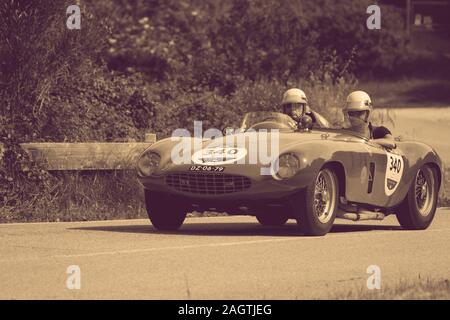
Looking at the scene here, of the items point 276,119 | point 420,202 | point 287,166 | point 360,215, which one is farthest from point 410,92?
point 287,166

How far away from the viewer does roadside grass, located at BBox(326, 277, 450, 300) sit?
31.0 feet

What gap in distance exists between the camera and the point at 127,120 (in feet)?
73.9

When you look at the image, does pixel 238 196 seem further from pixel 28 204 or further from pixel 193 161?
pixel 28 204

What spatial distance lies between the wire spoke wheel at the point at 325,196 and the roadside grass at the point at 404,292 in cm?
356

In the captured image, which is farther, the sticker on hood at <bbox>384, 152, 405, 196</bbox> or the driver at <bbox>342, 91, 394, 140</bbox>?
the driver at <bbox>342, 91, 394, 140</bbox>

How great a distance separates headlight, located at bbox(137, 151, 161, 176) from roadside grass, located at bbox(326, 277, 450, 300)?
435 cm

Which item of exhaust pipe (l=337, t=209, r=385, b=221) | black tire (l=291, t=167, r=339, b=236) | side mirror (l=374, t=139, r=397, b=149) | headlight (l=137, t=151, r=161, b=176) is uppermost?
side mirror (l=374, t=139, r=397, b=149)

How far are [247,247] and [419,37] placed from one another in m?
65.0

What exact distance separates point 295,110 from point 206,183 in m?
2.26

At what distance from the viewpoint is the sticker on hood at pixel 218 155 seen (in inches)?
538

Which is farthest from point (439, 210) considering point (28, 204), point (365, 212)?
point (28, 204)

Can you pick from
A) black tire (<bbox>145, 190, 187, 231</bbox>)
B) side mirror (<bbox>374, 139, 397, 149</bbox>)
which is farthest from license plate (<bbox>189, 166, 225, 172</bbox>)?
side mirror (<bbox>374, 139, 397, 149</bbox>)

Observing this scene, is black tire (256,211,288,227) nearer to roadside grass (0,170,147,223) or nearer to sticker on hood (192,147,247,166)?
sticker on hood (192,147,247,166)

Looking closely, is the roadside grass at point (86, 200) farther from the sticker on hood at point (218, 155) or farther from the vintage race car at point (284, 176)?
the sticker on hood at point (218, 155)
